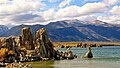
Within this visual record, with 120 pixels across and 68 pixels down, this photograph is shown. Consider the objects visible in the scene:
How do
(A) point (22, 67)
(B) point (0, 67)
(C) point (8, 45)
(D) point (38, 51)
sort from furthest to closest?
1. (D) point (38, 51)
2. (C) point (8, 45)
3. (B) point (0, 67)
4. (A) point (22, 67)

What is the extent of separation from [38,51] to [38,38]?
29.5 ft

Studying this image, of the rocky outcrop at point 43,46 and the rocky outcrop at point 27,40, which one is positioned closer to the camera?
the rocky outcrop at point 43,46

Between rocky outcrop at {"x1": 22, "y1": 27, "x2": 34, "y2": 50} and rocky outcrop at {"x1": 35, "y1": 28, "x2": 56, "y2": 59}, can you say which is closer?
rocky outcrop at {"x1": 35, "y1": 28, "x2": 56, "y2": 59}

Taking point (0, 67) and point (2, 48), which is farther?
point (2, 48)

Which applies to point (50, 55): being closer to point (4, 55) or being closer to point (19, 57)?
point (19, 57)

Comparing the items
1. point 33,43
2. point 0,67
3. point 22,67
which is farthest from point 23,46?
→ point 22,67

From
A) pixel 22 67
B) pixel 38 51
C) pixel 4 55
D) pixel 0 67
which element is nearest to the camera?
pixel 22 67

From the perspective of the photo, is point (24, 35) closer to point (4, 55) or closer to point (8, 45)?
point (8, 45)

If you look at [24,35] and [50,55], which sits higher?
[24,35]

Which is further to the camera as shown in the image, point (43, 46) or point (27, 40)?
point (27, 40)

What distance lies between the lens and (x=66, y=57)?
427 ft

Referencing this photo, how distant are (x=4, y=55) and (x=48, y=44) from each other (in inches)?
1230

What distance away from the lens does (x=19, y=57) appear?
107688 millimetres

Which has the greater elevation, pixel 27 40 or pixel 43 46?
pixel 27 40
